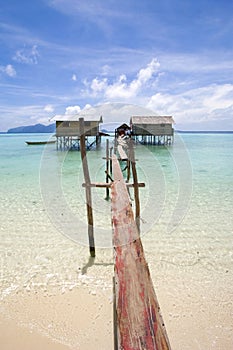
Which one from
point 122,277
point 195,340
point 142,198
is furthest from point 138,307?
point 142,198

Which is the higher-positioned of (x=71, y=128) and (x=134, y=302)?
(x=71, y=128)

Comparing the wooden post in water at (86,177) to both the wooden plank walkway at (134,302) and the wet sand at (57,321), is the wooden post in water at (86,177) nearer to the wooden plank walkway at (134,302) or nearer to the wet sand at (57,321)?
the wet sand at (57,321)

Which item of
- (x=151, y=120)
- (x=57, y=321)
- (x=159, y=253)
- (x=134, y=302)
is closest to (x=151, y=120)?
(x=151, y=120)

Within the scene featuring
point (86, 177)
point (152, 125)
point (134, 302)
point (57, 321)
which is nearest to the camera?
point (134, 302)

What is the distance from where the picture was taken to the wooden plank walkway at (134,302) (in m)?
1.36

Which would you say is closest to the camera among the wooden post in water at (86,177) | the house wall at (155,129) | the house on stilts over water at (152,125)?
the wooden post in water at (86,177)

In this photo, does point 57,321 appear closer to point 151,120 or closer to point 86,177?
point 86,177

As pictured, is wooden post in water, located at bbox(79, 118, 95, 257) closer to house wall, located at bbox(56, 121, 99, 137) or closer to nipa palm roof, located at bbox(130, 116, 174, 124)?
house wall, located at bbox(56, 121, 99, 137)

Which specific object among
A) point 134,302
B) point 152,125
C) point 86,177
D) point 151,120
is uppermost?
point 151,120

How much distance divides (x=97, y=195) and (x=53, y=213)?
97.2 inches

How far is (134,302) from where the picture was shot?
167 centimetres

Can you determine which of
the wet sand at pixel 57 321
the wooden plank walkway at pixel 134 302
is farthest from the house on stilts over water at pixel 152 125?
the wooden plank walkway at pixel 134 302

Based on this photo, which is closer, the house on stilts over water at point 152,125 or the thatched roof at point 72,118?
the thatched roof at point 72,118

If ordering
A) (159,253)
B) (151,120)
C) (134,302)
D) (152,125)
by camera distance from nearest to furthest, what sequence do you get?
(134,302)
(159,253)
(151,120)
(152,125)
